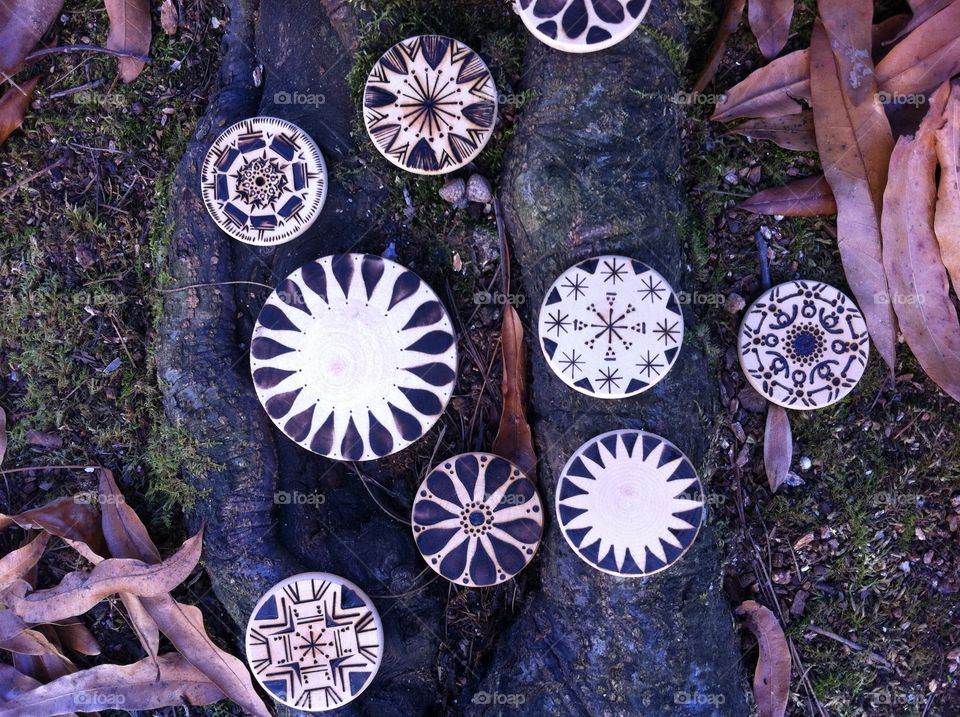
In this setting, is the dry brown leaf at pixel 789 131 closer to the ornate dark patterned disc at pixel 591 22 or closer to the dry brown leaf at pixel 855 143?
the dry brown leaf at pixel 855 143

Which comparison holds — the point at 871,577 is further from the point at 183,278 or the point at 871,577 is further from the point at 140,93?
the point at 140,93

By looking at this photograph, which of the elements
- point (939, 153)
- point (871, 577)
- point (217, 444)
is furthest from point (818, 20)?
point (217, 444)

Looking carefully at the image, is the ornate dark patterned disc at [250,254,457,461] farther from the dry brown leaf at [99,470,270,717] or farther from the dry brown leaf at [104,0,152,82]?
the dry brown leaf at [104,0,152,82]

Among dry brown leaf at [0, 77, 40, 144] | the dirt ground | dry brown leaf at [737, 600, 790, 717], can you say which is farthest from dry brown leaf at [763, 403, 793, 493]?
dry brown leaf at [0, 77, 40, 144]

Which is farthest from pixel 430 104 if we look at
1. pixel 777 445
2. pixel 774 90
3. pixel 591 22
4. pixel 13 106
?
pixel 777 445

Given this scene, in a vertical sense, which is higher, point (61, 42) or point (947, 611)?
point (61, 42)

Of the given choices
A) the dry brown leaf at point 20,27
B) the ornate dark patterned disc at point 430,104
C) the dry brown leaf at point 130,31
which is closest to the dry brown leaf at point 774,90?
the ornate dark patterned disc at point 430,104
